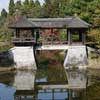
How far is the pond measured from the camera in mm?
29211

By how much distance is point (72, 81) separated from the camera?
37.1m

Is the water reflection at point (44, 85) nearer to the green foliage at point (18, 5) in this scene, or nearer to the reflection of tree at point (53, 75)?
the reflection of tree at point (53, 75)

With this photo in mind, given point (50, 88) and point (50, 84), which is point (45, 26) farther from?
point (50, 88)

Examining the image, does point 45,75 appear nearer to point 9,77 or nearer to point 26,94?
point 9,77

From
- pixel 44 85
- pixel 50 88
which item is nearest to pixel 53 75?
pixel 44 85

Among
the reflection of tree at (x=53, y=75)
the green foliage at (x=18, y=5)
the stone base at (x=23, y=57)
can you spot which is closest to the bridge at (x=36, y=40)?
the stone base at (x=23, y=57)

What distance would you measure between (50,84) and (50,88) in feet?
7.20

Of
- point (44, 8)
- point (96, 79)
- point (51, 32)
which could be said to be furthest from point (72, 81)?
point (44, 8)

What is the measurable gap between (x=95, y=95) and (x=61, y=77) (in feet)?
39.3

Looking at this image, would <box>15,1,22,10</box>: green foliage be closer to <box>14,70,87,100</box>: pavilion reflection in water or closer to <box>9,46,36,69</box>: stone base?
<box>9,46,36,69</box>: stone base

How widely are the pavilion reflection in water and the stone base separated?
2.71 metres

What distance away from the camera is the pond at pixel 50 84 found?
1150 inches

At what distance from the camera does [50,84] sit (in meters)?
36.6

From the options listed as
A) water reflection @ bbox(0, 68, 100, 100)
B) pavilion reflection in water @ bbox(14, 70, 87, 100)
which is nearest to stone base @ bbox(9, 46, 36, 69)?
water reflection @ bbox(0, 68, 100, 100)
